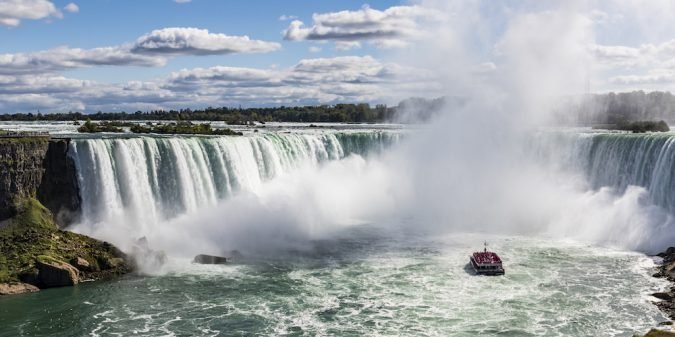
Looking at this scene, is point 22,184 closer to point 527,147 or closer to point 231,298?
point 231,298

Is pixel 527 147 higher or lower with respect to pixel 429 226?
higher

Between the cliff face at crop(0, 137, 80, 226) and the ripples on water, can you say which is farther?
the cliff face at crop(0, 137, 80, 226)

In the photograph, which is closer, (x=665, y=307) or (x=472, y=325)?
(x=472, y=325)

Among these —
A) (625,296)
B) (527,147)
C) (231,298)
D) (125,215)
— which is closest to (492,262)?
(625,296)

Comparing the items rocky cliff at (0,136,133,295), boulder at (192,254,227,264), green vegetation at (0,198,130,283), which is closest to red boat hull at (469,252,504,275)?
boulder at (192,254,227,264)

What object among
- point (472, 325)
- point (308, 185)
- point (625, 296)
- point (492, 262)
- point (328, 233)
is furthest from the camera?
point (308, 185)

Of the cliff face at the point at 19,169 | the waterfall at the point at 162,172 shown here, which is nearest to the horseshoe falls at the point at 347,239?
the waterfall at the point at 162,172

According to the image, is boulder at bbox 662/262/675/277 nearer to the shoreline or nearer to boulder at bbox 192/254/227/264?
the shoreline
